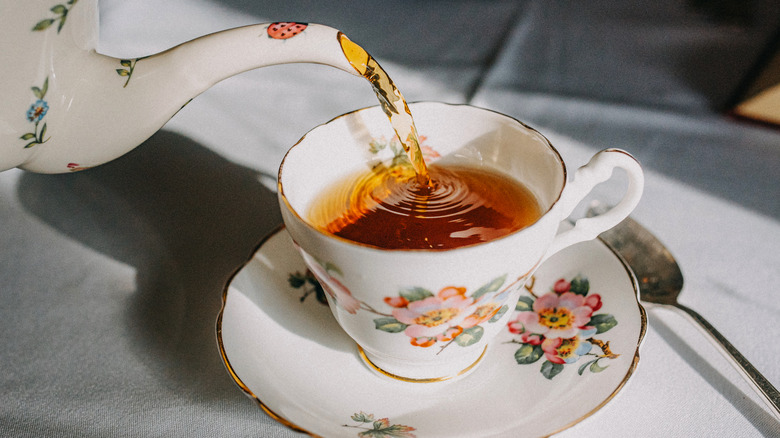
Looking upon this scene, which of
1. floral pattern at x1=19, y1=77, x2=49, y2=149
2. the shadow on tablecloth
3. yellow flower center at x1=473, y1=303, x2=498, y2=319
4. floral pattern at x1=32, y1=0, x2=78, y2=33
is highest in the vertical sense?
floral pattern at x1=32, y1=0, x2=78, y2=33

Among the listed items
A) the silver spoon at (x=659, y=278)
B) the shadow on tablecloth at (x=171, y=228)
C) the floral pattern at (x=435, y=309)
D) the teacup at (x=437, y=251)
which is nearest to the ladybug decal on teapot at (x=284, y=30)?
the teacup at (x=437, y=251)

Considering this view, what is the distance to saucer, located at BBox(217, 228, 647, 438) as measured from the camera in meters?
0.55

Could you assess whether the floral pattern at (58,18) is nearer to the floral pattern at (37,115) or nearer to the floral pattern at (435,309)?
the floral pattern at (37,115)

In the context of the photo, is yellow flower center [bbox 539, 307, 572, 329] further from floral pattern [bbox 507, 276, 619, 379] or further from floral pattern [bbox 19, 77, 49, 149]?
floral pattern [bbox 19, 77, 49, 149]

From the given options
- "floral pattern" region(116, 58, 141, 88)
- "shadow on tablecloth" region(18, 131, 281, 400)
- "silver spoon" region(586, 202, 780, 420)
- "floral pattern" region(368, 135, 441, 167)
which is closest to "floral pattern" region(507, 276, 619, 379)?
"silver spoon" region(586, 202, 780, 420)

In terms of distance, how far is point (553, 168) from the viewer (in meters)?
0.61

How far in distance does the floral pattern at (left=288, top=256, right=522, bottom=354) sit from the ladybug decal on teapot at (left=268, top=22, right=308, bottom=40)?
224 mm

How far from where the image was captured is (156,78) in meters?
0.59

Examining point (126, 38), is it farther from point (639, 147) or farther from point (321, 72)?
point (639, 147)

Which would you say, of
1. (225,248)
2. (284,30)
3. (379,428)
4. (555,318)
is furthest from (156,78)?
(555,318)

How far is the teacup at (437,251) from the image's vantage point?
499 mm

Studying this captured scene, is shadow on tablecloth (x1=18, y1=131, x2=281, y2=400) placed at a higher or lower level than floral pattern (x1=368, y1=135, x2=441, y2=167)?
lower

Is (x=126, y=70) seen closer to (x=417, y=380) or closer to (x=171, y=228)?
(x=171, y=228)

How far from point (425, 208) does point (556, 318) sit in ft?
0.67
